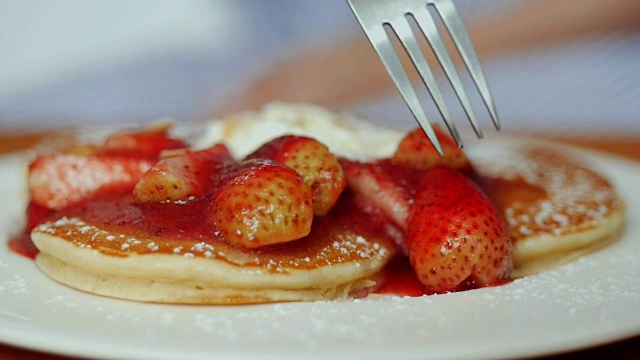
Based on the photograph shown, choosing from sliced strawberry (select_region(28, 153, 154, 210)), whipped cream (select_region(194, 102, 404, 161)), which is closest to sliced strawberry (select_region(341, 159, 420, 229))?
whipped cream (select_region(194, 102, 404, 161))

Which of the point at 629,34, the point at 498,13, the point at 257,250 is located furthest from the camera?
the point at 629,34

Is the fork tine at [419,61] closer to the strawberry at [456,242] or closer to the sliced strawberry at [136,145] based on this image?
the strawberry at [456,242]

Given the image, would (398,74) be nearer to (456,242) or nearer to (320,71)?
(456,242)

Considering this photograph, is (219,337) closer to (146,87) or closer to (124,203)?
(124,203)

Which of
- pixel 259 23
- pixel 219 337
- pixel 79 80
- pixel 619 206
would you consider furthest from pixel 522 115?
pixel 219 337

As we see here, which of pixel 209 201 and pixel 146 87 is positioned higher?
pixel 209 201

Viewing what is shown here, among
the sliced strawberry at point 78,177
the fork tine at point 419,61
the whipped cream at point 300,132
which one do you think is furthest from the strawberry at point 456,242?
the sliced strawberry at point 78,177
